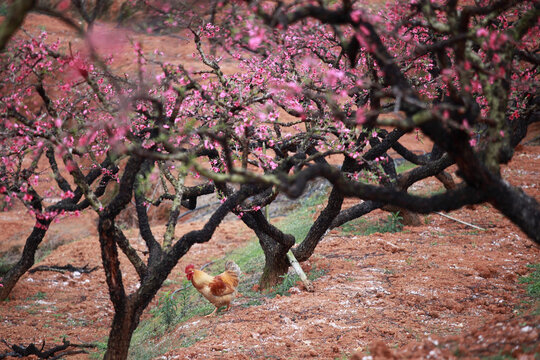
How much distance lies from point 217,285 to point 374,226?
5553 millimetres

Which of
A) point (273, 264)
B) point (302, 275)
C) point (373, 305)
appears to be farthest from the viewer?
point (273, 264)

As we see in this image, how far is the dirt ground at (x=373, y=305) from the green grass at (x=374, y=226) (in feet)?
1.01

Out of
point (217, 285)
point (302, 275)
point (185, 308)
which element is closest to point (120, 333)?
point (217, 285)

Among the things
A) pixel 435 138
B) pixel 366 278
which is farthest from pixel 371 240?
pixel 435 138

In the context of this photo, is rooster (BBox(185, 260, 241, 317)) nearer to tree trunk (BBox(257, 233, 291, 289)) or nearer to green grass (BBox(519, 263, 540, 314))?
tree trunk (BBox(257, 233, 291, 289))

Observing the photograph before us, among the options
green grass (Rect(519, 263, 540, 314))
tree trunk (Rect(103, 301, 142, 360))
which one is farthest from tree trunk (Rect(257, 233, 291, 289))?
green grass (Rect(519, 263, 540, 314))

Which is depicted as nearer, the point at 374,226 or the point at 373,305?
the point at 373,305

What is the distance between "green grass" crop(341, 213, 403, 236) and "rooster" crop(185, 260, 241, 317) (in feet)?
15.0

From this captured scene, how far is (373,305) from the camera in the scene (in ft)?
22.6

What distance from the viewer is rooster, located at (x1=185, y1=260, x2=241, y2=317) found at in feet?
23.9

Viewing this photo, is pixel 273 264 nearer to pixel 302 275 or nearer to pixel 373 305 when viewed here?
pixel 302 275

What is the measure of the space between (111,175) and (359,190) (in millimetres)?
5055

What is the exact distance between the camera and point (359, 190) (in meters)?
4.45

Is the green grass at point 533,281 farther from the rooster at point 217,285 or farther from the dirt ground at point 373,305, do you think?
the rooster at point 217,285
